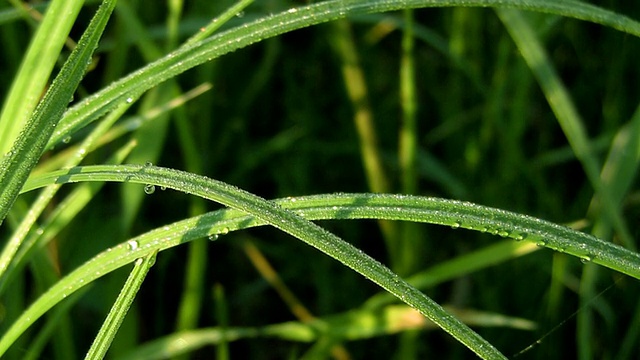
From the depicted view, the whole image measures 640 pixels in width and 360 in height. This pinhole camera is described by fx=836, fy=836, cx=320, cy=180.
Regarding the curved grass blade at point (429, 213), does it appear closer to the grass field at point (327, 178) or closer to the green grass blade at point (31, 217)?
the grass field at point (327, 178)

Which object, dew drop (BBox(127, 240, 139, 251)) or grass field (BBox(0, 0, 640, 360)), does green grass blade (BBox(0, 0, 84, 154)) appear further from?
dew drop (BBox(127, 240, 139, 251))

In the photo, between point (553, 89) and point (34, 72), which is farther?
point (553, 89)

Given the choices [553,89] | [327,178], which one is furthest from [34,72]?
[327,178]

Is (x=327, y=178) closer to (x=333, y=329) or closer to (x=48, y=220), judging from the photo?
(x=333, y=329)

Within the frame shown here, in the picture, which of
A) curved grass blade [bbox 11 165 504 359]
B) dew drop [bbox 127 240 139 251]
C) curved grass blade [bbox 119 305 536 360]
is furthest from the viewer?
curved grass blade [bbox 119 305 536 360]

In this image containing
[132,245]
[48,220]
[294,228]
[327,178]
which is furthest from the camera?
[327,178]

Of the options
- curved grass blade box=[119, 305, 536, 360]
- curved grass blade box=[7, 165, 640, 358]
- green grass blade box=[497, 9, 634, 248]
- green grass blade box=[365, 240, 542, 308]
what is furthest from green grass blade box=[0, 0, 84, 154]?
green grass blade box=[497, 9, 634, 248]

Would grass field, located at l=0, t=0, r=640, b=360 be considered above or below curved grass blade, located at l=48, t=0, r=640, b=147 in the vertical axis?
above
